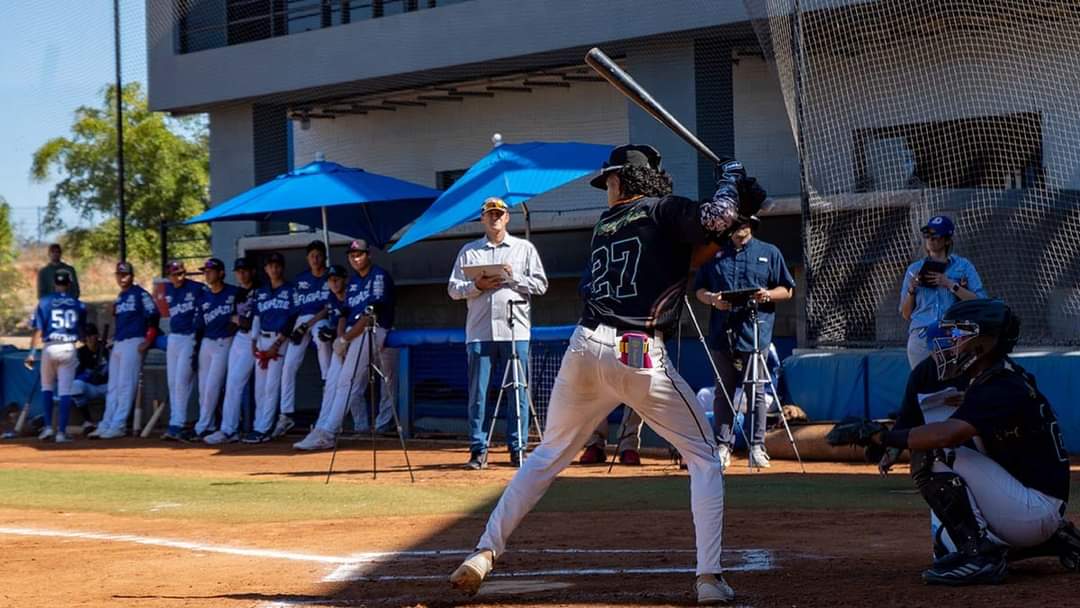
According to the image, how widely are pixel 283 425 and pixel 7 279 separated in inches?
1124

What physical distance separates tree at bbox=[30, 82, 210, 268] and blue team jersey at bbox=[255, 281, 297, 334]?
20781 mm

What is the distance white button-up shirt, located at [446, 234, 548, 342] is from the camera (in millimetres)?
12156

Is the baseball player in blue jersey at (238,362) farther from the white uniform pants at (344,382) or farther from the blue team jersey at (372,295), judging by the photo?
the blue team jersey at (372,295)

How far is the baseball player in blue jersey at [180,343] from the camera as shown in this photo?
55.9 feet

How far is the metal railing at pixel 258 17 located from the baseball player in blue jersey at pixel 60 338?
22.0 feet

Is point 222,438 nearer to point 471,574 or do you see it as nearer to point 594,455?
point 594,455

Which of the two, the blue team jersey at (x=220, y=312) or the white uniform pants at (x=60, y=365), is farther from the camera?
the white uniform pants at (x=60, y=365)

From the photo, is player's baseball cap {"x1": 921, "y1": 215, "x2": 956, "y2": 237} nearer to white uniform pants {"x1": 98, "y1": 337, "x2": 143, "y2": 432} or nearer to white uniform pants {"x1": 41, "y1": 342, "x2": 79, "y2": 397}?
white uniform pants {"x1": 98, "y1": 337, "x2": 143, "y2": 432}

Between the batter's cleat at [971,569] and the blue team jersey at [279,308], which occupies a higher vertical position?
the blue team jersey at [279,308]

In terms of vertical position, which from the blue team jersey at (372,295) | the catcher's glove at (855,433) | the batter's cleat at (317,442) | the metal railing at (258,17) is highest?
the metal railing at (258,17)

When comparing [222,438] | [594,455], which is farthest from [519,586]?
[222,438]

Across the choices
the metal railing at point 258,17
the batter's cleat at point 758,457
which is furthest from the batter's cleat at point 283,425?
the metal railing at point 258,17

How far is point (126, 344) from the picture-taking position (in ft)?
57.4

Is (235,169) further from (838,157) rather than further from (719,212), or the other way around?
(719,212)
